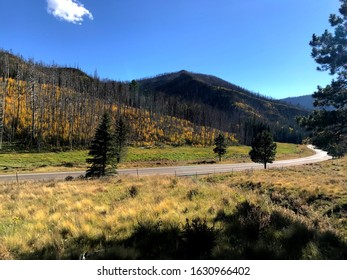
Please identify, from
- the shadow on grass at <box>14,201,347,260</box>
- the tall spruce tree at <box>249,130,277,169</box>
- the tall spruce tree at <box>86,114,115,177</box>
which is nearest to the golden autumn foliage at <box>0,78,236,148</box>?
the tall spruce tree at <box>86,114,115,177</box>

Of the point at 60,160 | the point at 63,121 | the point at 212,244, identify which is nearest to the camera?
the point at 212,244

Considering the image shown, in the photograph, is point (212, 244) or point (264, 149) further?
point (264, 149)

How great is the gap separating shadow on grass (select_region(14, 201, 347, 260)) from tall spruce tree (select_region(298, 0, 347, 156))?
8354 millimetres

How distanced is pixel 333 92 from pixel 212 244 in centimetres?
1211

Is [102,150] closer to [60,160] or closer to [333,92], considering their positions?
[333,92]

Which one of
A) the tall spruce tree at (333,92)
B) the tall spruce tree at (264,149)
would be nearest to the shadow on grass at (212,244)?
the tall spruce tree at (333,92)

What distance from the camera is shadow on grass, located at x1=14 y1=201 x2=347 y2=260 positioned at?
526 centimetres

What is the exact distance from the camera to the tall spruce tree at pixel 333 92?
525 inches

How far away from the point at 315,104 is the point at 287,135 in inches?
7107

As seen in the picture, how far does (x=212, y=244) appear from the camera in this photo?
5605 millimetres

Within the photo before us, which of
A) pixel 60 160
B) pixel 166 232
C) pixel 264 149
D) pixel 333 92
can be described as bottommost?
pixel 60 160

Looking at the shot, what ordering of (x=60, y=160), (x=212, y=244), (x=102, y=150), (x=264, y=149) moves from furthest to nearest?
1. (x=60, y=160)
2. (x=264, y=149)
3. (x=102, y=150)
4. (x=212, y=244)

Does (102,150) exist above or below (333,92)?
below

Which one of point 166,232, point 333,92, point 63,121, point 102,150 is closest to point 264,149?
point 102,150
